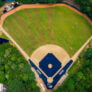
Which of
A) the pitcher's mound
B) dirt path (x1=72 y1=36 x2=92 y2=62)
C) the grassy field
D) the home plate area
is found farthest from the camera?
the grassy field

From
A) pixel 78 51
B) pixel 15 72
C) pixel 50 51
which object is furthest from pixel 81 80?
pixel 15 72

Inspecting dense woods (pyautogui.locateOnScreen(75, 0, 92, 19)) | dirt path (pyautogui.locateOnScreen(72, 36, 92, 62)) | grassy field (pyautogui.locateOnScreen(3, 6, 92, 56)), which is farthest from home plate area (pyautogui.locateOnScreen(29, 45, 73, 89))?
dense woods (pyautogui.locateOnScreen(75, 0, 92, 19))

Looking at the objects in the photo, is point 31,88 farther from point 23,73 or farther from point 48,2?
point 48,2

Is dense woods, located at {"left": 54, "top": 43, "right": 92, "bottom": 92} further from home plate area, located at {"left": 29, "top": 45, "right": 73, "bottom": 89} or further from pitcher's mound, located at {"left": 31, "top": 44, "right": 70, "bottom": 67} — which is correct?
pitcher's mound, located at {"left": 31, "top": 44, "right": 70, "bottom": 67}

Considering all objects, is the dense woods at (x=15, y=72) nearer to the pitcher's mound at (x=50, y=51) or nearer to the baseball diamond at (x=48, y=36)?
the baseball diamond at (x=48, y=36)

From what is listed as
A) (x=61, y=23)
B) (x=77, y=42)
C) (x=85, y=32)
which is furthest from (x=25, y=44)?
(x=85, y=32)

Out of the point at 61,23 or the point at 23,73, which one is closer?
the point at 23,73
